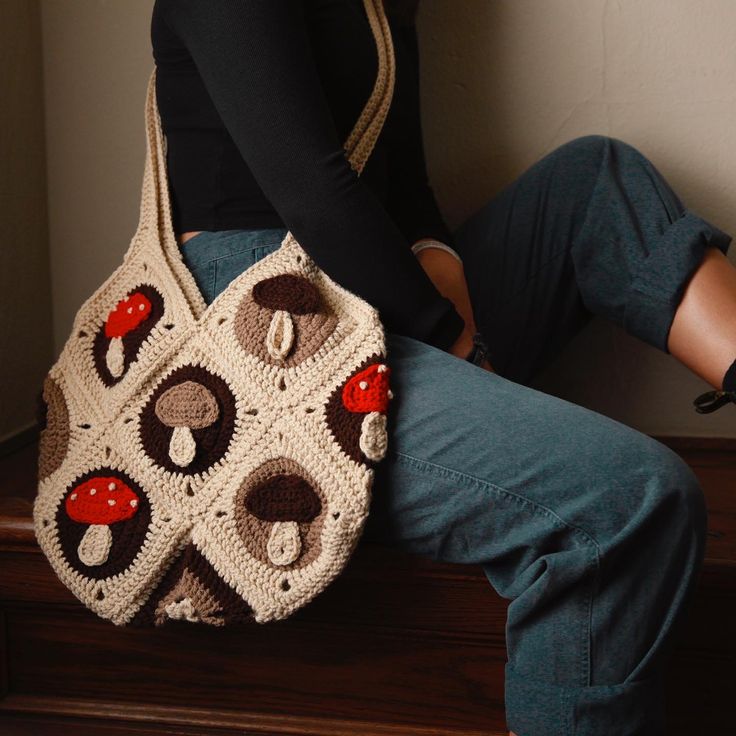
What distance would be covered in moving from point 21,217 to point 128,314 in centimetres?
48

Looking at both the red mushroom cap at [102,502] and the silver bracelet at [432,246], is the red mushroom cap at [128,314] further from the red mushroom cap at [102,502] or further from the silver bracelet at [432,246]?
the silver bracelet at [432,246]

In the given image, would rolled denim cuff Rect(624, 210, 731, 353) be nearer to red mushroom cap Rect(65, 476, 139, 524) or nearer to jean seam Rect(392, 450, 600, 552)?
jean seam Rect(392, 450, 600, 552)

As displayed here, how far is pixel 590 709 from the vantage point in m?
0.63

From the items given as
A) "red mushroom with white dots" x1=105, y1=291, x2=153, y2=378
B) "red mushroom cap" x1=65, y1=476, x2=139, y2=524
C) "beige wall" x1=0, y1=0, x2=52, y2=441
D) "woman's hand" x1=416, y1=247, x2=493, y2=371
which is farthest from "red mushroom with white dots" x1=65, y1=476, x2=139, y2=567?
"beige wall" x1=0, y1=0, x2=52, y2=441

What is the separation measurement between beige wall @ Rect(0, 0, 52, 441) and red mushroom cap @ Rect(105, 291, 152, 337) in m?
0.42

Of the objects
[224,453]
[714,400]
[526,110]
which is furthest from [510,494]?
[526,110]

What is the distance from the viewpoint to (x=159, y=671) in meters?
0.86

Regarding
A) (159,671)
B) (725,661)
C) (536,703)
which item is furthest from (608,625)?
(159,671)

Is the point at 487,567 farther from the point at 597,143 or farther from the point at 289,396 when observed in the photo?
the point at 597,143

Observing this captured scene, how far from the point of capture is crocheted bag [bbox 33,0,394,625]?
2.19 ft

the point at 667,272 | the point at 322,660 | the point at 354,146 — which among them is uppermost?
the point at 354,146

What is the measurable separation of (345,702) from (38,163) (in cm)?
86

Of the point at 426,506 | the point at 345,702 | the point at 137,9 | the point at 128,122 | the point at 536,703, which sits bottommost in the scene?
the point at 345,702

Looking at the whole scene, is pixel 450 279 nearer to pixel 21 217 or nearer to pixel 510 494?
pixel 510 494
